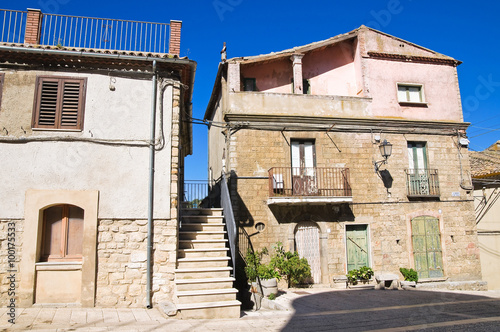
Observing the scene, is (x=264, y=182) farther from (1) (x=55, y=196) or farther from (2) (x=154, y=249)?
(1) (x=55, y=196)

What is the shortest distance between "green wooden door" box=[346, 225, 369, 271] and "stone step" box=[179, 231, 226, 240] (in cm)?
483

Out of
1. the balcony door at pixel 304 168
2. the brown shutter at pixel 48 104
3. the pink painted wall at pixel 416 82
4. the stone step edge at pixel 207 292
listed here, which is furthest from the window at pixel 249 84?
the stone step edge at pixel 207 292

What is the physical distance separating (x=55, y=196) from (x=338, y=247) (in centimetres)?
820

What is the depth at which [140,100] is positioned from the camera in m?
8.32

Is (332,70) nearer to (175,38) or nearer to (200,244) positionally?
(175,38)

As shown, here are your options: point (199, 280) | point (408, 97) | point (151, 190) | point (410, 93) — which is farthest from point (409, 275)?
point (151, 190)

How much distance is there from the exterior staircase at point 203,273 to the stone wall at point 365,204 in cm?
198

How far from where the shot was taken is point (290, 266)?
1059 centimetres

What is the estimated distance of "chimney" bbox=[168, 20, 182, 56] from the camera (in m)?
8.80

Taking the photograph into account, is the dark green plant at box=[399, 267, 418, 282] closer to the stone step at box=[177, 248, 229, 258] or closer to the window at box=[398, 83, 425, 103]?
the window at box=[398, 83, 425, 103]

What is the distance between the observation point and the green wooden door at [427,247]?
1213 centimetres

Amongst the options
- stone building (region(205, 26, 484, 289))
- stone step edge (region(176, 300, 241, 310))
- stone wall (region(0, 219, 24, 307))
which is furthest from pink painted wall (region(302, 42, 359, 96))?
stone wall (region(0, 219, 24, 307))

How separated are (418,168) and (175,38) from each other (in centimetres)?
921

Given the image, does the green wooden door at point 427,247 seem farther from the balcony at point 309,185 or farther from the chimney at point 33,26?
the chimney at point 33,26
